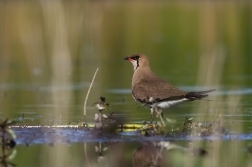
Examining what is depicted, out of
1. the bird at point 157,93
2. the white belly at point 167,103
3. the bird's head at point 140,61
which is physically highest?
the bird's head at point 140,61

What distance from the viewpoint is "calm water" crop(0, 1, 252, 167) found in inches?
340

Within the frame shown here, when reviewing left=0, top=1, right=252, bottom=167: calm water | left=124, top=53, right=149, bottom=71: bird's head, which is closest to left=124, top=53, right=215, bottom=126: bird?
left=124, top=53, right=149, bottom=71: bird's head

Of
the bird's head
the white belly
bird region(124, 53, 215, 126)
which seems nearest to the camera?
bird region(124, 53, 215, 126)

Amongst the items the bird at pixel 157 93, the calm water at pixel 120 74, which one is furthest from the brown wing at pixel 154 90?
the calm water at pixel 120 74

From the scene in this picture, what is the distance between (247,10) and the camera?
115 ft

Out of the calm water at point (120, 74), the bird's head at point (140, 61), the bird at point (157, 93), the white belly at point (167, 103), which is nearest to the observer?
the calm water at point (120, 74)

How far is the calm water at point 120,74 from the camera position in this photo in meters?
8.62

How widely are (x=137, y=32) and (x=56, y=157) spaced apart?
890 inches

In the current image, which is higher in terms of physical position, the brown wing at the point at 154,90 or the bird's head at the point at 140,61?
the bird's head at the point at 140,61

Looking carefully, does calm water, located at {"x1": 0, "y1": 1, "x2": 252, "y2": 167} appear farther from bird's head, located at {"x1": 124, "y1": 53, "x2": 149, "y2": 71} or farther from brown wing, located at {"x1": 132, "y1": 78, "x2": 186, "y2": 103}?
bird's head, located at {"x1": 124, "y1": 53, "x2": 149, "y2": 71}

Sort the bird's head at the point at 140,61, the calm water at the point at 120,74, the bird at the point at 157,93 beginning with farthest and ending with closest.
Result: the bird's head at the point at 140,61, the bird at the point at 157,93, the calm water at the point at 120,74

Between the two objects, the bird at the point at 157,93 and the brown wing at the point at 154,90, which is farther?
the brown wing at the point at 154,90

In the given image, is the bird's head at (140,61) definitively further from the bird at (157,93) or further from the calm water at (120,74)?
the calm water at (120,74)

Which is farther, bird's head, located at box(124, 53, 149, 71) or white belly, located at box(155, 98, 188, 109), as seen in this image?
bird's head, located at box(124, 53, 149, 71)
